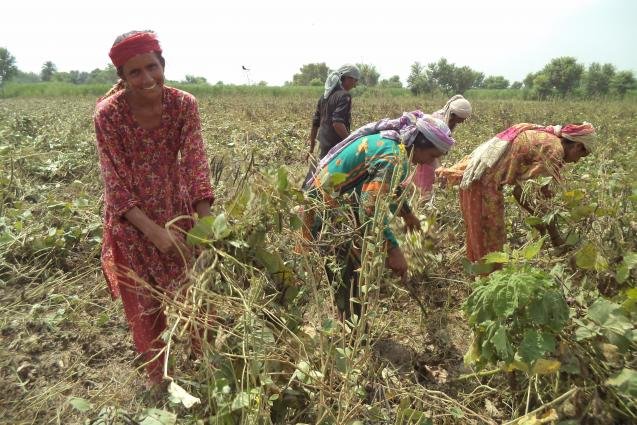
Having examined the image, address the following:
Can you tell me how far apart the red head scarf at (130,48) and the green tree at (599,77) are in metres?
44.4

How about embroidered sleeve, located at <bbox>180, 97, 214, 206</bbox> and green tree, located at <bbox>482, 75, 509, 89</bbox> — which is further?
green tree, located at <bbox>482, 75, 509, 89</bbox>

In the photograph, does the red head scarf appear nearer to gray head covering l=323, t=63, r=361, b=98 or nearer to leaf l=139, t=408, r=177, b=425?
leaf l=139, t=408, r=177, b=425

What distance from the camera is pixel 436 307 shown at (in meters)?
2.89

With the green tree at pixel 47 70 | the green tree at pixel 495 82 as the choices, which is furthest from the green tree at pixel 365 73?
the green tree at pixel 47 70

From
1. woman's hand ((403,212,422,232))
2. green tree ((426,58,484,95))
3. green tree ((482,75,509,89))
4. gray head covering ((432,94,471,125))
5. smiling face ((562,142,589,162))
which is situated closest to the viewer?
woman's hand ((403,212,422,232))

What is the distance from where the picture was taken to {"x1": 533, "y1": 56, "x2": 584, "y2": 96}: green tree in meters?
41.5

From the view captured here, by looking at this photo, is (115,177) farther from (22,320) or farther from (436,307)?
(436,307)

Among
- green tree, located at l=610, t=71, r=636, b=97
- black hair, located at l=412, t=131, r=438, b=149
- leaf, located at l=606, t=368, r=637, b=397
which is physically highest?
green tree, located at l=610, t=71, r=636, b=97

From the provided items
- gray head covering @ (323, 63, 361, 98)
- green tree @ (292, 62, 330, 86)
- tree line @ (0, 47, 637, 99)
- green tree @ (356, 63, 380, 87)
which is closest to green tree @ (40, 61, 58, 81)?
tree line @ (0, 47, 637, 99)

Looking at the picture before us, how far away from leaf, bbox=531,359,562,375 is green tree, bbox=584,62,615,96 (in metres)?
44.3

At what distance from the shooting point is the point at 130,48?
65.6 inches

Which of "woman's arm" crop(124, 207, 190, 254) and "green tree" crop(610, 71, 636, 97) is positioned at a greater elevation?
"green tree" crop(610, 71, 636, 97)

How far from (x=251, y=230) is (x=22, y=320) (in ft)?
6.12

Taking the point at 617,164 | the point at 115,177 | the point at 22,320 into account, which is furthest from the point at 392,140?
the point at 617,164
